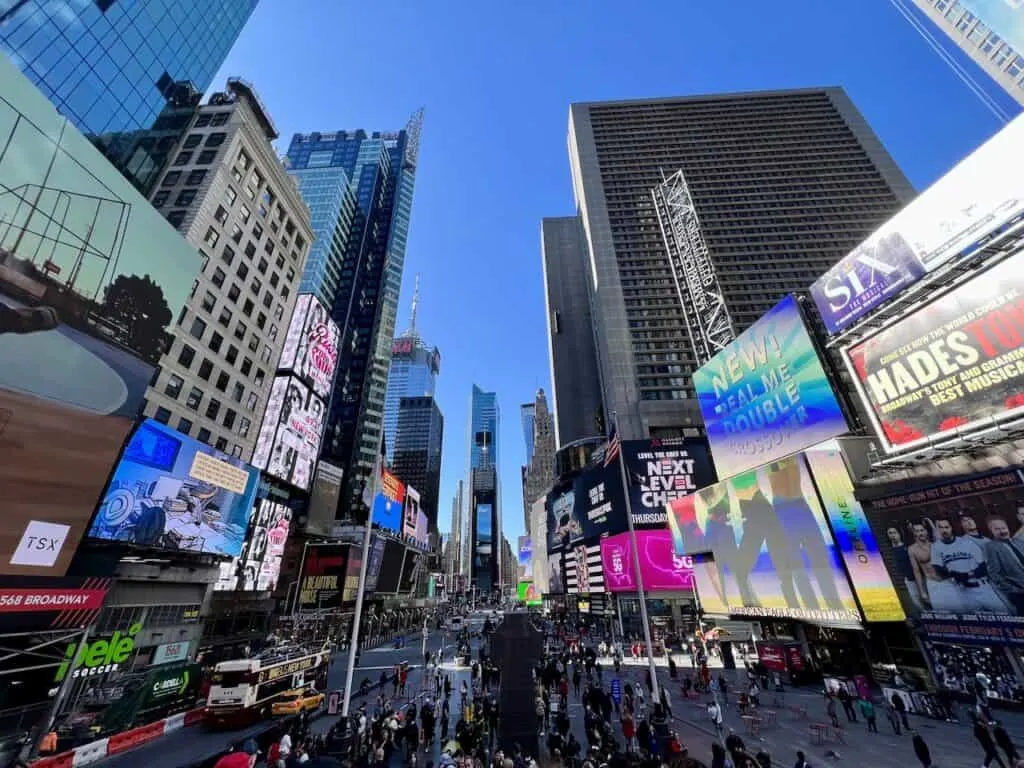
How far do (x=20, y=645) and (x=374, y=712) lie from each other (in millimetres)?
19020

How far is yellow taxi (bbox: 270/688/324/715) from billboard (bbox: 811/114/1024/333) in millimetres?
36273

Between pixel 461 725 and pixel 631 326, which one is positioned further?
pixel 631 326

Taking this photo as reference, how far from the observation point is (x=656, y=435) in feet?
247

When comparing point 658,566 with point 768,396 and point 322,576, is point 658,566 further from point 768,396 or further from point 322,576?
point 322,576

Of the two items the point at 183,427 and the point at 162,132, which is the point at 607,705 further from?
the point at 162,132

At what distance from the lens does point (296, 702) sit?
2144 cm

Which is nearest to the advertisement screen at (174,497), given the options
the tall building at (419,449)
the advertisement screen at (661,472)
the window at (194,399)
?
the window at (194,399)

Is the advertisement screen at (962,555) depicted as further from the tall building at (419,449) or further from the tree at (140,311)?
the tall building at (419,449)

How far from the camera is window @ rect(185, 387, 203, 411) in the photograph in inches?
1439

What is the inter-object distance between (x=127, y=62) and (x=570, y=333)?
98.8m

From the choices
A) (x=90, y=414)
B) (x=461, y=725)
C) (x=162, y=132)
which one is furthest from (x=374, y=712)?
(x=162, y=132)

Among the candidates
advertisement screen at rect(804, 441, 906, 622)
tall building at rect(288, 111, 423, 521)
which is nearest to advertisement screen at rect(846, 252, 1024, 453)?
advertisement screen at rect(804, 441, 906, 622)

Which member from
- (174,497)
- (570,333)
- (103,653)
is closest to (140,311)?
(174,497)

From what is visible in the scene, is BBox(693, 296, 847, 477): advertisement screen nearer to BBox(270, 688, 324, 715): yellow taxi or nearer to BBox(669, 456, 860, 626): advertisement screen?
BBox(669, 456, 860, 626): advertisement screen
